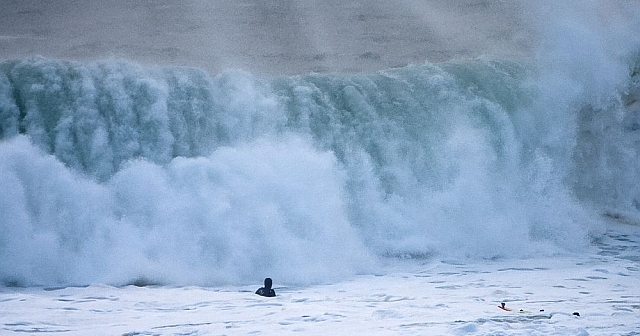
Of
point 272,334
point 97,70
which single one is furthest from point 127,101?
point 272,334

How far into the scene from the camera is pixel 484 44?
12.9m

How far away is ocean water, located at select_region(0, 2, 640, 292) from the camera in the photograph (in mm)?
8969

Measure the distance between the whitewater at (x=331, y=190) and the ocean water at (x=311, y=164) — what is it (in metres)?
0.03

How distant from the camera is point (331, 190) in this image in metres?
10.0

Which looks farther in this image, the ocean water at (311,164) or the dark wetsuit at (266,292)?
the ocean water at (311,164)

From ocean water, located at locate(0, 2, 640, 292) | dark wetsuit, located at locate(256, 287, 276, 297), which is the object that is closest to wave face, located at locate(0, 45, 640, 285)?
ocean water, located at locate(0, 2, 640, 292)

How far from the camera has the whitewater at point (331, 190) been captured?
7633 millimetres

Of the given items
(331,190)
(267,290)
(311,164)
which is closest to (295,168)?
(311,164)

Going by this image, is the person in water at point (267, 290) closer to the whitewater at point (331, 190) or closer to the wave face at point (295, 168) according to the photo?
the whitewater at point (331, 190)

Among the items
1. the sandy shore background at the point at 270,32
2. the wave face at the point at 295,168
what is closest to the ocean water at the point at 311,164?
the wave face at the point at 295,168

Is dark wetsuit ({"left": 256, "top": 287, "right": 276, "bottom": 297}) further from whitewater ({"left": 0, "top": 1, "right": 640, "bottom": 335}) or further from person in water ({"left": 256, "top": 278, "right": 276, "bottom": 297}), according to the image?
whitewater ({"left": 0, "top": 1, "right": 640, "bottom": 335})

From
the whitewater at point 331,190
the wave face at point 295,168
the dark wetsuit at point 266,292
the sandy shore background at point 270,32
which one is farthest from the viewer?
the sandy shore background at point 270,32

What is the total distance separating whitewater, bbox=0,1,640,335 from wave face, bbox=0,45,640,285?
0.08 ft

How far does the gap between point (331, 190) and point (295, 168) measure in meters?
0.52
